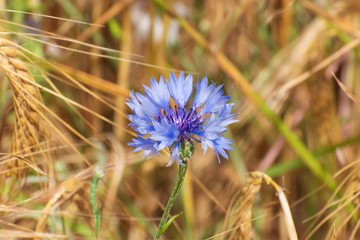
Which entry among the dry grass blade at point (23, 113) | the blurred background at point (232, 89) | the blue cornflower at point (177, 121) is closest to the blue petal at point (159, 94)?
the blue cornflower at point (177, 121)

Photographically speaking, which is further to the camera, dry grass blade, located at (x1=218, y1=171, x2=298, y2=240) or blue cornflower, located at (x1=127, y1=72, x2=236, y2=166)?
dry grass blade, located at (x1=218, y1=171, x2=298, y2=240)

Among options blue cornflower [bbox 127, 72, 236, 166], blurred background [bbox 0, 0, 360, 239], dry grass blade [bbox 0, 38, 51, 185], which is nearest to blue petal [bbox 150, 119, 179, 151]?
blue cornflower [bbox 127, 72, 236, 166]

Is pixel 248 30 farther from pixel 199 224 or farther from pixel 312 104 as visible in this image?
pixel 199 224

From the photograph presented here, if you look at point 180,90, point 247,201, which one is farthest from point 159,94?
point 247,201

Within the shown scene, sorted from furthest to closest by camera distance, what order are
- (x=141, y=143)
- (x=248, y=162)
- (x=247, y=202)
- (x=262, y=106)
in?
(x=248, y=162), (x=262, y=106), (x=247, y=202), (x=141, y=143)

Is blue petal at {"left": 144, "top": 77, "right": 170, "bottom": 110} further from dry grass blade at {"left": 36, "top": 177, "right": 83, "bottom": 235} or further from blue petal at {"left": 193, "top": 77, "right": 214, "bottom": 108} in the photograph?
dry grass blade at {"left": 36, "top": 177, "right": 83, "bottom": 235}

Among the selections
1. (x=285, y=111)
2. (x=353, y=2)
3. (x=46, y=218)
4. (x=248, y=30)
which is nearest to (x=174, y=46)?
(x=248, y=30)

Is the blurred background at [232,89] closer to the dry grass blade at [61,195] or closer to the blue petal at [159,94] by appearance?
the dry grass blade at [61,195]
